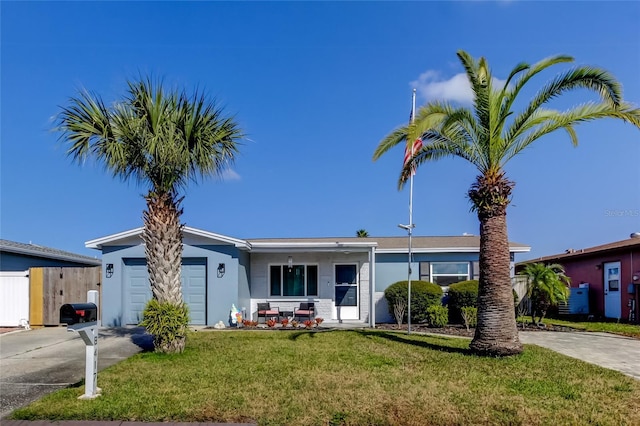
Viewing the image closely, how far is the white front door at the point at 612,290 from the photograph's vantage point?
19625 mm

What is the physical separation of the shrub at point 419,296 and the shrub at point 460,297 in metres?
0.44

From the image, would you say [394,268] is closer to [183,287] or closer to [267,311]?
[267,311]

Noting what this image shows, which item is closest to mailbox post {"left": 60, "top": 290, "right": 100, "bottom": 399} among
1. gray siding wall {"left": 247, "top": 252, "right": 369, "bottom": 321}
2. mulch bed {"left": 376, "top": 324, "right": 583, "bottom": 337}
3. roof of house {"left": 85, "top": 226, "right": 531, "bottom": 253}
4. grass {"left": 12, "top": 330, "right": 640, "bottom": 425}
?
grass {"left": 12, "top": 330, "right": 640, "bottom": 425}

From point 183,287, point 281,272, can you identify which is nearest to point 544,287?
point 281,272

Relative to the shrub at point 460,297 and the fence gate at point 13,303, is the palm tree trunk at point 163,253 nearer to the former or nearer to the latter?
the fence gate at point 13,303

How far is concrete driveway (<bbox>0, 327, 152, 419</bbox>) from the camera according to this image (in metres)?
7.41

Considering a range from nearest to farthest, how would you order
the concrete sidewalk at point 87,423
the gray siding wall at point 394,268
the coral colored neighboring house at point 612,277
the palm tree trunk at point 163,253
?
the concrete sidewalk at point 87,423, the palm tree trunk at point 163,253, the gray siding wall at point 394,268, the coral colored neighboring house at point 612,277

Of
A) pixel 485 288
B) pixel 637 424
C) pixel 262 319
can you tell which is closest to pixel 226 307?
pixel 262 319

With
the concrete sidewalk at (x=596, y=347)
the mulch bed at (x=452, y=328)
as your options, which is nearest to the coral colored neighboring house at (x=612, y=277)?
the mulch bed at (x=452, y=328)

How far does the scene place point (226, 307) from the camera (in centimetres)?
→ 1587

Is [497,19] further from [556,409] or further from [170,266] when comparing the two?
[170,266]

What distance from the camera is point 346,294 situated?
57.6 ft

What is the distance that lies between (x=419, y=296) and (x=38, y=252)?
→ 1417 cm

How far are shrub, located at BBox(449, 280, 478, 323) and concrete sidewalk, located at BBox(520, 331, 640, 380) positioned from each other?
6.59 feet
